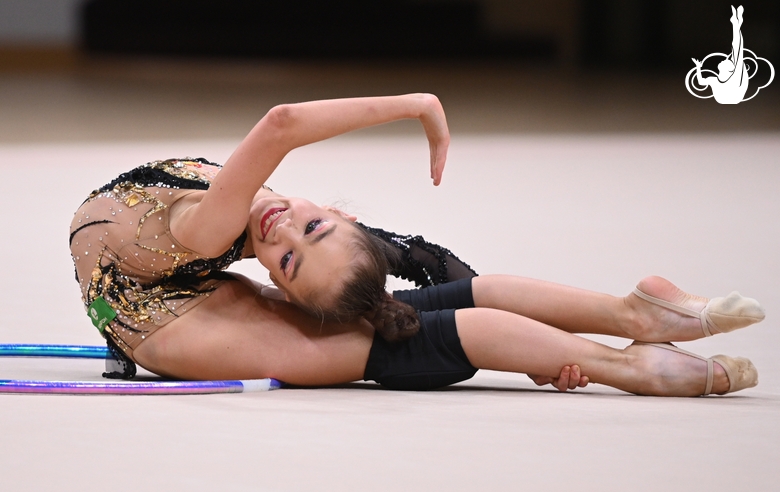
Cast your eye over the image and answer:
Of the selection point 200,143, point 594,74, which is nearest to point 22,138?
point 200,143

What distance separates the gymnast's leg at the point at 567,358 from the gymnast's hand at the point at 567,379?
0.04 feet

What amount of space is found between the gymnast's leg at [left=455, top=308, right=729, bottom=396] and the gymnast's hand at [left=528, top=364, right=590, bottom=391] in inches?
0.4

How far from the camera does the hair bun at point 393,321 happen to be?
5.92 ft

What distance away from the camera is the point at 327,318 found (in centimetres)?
185

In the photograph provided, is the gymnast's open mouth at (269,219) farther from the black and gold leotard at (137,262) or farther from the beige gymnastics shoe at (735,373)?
the beige gymnastics shoe at (735,373)

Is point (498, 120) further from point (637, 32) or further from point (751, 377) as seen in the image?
point (751, 377)

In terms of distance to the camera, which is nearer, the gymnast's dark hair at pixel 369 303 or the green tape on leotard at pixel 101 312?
the gymnast's dark hair at pixel 369 303

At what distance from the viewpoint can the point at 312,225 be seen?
182 centimetres

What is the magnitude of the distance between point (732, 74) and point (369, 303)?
6.35 metres

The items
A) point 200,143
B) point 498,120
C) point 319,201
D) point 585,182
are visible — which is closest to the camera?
point 319,201

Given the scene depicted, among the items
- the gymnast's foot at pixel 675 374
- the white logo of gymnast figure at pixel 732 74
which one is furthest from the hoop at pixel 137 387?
the white logo of gymnast figure at pixel 732 74

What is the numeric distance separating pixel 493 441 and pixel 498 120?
6228 mm

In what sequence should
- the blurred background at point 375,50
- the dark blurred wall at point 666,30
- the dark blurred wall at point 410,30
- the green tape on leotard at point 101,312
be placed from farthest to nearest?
the dark blurred wall at point 410,30 → the dark blurred wall at point 666,30 → the blurred background at point 375,50 → the green tape on leotard at point 101,312

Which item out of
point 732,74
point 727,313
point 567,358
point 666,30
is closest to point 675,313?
point 727,313
